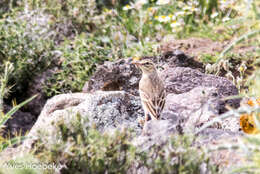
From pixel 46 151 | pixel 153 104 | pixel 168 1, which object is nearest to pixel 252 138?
pixel 46 151

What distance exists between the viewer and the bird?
395cm

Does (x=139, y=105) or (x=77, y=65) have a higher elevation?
(x=77, y=65)

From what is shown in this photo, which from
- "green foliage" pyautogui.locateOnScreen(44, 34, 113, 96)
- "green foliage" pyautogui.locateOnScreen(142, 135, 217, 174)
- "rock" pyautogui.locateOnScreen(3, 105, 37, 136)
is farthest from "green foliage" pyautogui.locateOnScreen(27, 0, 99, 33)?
"green foliage" pyautogui.locateOnScreen(142, 135, 217, 174)

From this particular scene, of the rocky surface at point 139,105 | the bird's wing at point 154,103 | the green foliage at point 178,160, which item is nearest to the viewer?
the green foliage at point 178,160

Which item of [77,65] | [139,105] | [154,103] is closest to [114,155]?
[154,103]

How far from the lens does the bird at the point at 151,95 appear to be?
3.95 meters

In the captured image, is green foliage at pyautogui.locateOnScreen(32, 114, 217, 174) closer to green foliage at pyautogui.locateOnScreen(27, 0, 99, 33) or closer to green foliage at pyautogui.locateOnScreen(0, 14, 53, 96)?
green foliage at pyautogui.locateOnScreen(0, 14, 53, 96)

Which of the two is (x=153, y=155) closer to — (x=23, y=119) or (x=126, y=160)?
(x=126, y=160)

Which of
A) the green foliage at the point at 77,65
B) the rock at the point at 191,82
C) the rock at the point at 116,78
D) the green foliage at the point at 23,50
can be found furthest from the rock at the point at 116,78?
the green foliage at the point at 23,50

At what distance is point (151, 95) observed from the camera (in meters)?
4.05

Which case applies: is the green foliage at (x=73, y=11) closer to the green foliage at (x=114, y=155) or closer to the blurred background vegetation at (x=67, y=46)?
the blurred background vegetation at (x=67, y=46)

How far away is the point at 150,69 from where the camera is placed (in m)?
4.48

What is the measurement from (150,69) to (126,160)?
1945mm

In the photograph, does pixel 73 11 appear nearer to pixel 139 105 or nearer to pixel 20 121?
pixel 20 121
